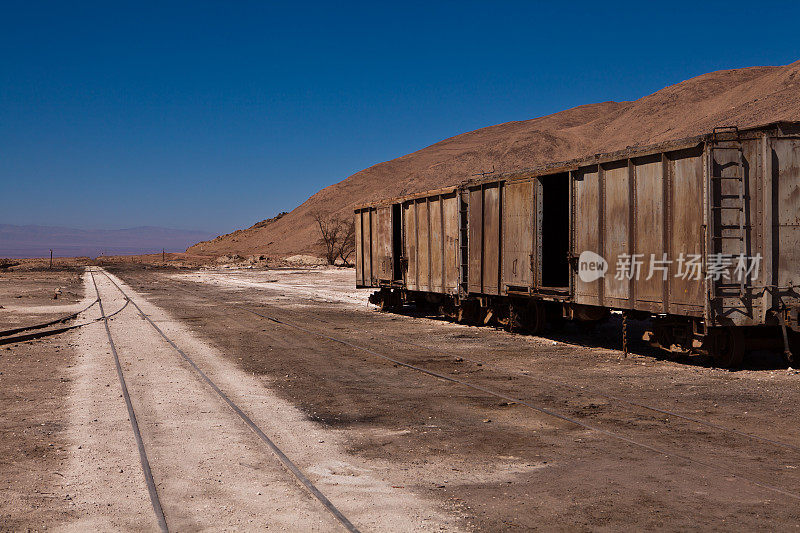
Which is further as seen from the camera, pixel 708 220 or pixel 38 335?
pixel 38 335

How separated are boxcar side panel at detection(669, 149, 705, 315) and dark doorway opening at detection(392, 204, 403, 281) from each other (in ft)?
42.8

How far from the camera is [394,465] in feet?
23.4

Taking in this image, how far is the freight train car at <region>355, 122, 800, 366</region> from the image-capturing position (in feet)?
39.1

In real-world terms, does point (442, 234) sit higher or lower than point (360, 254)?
higher

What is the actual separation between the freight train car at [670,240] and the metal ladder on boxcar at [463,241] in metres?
1.18

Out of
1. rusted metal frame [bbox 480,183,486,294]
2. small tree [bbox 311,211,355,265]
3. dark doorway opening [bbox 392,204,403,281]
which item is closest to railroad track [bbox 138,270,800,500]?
Answer: rusted metal frame [bbox 480,183,486,294]

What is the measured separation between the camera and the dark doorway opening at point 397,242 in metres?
25.4

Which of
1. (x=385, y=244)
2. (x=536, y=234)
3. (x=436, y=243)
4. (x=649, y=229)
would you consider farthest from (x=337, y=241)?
(x=649, y=229)

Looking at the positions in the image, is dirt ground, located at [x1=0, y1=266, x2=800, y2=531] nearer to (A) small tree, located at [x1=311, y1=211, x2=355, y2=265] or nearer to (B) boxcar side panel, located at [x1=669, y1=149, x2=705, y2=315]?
(B) boxcar side panel, located at [x1=669, y1=149, x2=705, y2=315]

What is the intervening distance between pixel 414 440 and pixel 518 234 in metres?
10.5

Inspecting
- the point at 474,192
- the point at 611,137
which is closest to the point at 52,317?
the point at 474,192

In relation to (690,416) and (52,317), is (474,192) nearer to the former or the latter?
(690,416)

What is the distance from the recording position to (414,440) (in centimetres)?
809

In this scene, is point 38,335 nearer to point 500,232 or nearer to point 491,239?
point 491,239
